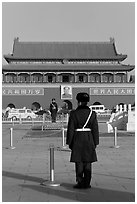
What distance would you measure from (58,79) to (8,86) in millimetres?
6338

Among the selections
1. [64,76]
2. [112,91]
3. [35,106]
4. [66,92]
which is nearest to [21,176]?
[66,92]

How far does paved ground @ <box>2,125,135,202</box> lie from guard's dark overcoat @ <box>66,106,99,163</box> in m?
0.52

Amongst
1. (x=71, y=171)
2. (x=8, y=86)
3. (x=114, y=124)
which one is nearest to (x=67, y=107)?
(x=8, y=86)

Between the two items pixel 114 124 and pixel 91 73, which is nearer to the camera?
pixel 114 124

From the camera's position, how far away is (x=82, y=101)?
290 inches

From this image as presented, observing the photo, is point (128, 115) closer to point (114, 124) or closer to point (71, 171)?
point (114, 124)

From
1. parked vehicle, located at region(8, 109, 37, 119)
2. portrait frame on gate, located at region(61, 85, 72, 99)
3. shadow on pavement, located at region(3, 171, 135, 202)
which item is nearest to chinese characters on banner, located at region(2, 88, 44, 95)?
portrait frame on gate, located at region(61, 85, 72, 99)

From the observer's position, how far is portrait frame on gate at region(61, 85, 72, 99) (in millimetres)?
54094

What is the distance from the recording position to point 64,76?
56.2 metres

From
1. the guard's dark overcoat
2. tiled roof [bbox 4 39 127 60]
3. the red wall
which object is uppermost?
tiled roof [bbox 4 39 127 60]

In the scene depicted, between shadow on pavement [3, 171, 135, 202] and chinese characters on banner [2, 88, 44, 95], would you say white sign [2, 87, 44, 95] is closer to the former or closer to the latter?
chinese characters on banner [2, 88, 44, 95]

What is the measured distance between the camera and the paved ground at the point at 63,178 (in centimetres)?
655

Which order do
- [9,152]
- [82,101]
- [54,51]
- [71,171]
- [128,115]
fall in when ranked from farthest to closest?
[54,51], [128,115], [9,152], [71,171], [82,101]

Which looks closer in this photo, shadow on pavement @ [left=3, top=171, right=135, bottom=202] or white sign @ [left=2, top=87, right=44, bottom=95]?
shadow on pavement @ [left=3, top=171, right=135, bottom=202]
